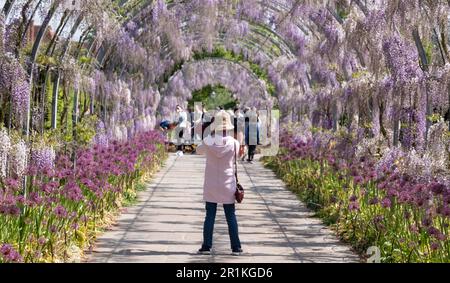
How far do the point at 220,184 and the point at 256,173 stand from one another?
32.1 feet

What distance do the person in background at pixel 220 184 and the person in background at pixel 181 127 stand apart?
15.0m

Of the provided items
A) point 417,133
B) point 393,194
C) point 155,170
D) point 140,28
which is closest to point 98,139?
point 155,170

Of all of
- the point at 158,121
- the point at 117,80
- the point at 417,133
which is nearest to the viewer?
the point at 417,133

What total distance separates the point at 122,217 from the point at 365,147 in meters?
2.92

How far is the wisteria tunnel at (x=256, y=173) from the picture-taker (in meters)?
6.50

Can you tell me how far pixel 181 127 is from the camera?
22.8m

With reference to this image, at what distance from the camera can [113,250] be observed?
22.7 ft

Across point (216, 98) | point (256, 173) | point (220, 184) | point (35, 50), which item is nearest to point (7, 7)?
point (35, 50)

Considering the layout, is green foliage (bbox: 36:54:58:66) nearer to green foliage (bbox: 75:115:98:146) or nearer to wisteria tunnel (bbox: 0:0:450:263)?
wisteria tunnel (bbox: 0:0:450:263)

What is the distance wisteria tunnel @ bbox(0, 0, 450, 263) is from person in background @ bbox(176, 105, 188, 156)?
19.6 ft

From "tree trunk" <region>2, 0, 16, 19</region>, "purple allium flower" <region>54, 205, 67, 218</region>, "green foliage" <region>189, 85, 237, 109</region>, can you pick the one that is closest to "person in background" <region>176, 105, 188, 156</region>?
"tree trunk" <region>2, 0, 16, 19</region>

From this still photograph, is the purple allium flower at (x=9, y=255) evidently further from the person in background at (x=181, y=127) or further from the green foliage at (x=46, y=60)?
the person in background at (x=181, y=127)

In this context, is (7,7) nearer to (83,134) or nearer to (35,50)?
(35,50)

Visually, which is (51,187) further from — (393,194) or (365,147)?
(365,147)
